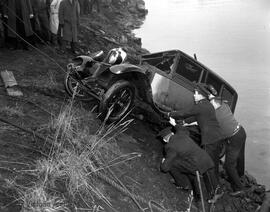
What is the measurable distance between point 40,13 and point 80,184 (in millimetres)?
6668

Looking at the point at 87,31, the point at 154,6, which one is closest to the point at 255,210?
the point at 87,31

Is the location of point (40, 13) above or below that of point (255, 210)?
above

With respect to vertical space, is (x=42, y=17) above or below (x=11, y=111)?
above

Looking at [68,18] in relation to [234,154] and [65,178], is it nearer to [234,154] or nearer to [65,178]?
[234,154]

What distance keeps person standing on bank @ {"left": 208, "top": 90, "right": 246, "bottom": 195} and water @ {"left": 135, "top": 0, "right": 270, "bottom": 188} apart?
10.0 feet

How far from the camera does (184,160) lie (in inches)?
303

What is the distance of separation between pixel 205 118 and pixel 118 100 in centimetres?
163

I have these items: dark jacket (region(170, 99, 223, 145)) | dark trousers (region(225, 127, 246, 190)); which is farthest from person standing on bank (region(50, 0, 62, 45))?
dark trousers (region(225, 127, 246, 190))

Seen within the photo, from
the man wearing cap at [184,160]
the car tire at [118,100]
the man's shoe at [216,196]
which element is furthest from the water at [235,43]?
the car tire at [118,100]

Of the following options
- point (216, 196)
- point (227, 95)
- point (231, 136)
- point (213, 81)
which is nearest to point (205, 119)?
point (231, 136)

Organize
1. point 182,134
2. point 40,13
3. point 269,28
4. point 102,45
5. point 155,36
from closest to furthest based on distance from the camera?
point 182,134, point 40,13, point 102,45, point 155,36, point 269,28

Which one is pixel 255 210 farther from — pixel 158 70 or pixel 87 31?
pixel 87 31

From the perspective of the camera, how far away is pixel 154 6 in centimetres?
4241

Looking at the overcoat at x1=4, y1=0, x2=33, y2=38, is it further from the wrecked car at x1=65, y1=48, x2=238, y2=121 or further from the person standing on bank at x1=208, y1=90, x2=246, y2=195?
the person standing on bank at x1=208, y1=90, x2=246, y2=195
